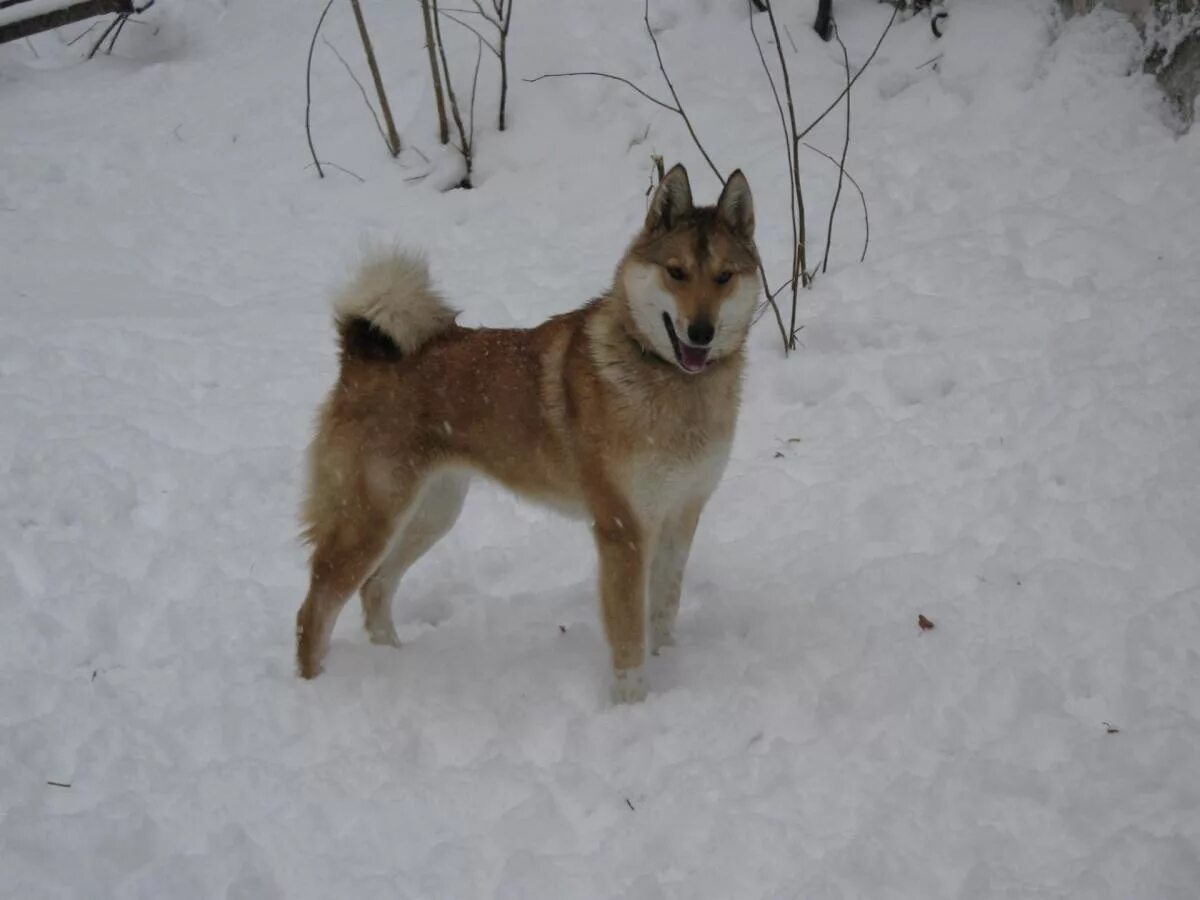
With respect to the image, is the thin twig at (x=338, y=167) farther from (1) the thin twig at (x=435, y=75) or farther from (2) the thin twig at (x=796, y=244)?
(2) the thin twig at (x=796, y=244)

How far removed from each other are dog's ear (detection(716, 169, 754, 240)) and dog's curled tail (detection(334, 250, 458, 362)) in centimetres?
111

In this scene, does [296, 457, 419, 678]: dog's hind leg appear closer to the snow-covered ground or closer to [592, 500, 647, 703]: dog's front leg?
the snow-covered ground

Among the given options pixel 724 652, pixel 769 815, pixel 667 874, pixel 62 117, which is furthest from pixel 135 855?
pixel 62 117

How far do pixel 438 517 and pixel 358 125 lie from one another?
5.97 metres

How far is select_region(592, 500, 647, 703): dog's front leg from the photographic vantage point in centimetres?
325

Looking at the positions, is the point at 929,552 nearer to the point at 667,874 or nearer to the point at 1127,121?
the point at 667,874

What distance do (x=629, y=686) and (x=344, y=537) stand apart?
3.82 feet

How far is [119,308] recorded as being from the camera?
6.47m

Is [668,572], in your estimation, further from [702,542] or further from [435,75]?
[435,75]

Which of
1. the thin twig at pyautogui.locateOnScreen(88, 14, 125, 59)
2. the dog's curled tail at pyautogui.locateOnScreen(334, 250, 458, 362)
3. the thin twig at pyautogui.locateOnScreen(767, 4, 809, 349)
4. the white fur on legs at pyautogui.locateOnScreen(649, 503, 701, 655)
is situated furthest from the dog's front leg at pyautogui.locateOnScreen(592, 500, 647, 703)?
the thin twig at pyautogui.locateOnScreen(88, 14, 125, 59)

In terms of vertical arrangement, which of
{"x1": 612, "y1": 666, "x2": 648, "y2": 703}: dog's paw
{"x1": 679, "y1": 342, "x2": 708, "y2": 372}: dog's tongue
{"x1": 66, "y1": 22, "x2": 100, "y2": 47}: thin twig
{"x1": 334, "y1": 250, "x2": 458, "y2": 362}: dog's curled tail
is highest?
{"x1": 679, "y1": 342, "x2": 708, "y2": 372}: dog's tongue

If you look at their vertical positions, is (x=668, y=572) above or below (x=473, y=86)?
below

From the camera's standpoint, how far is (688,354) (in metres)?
3.14

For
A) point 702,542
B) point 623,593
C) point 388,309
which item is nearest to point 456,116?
point 388,309
